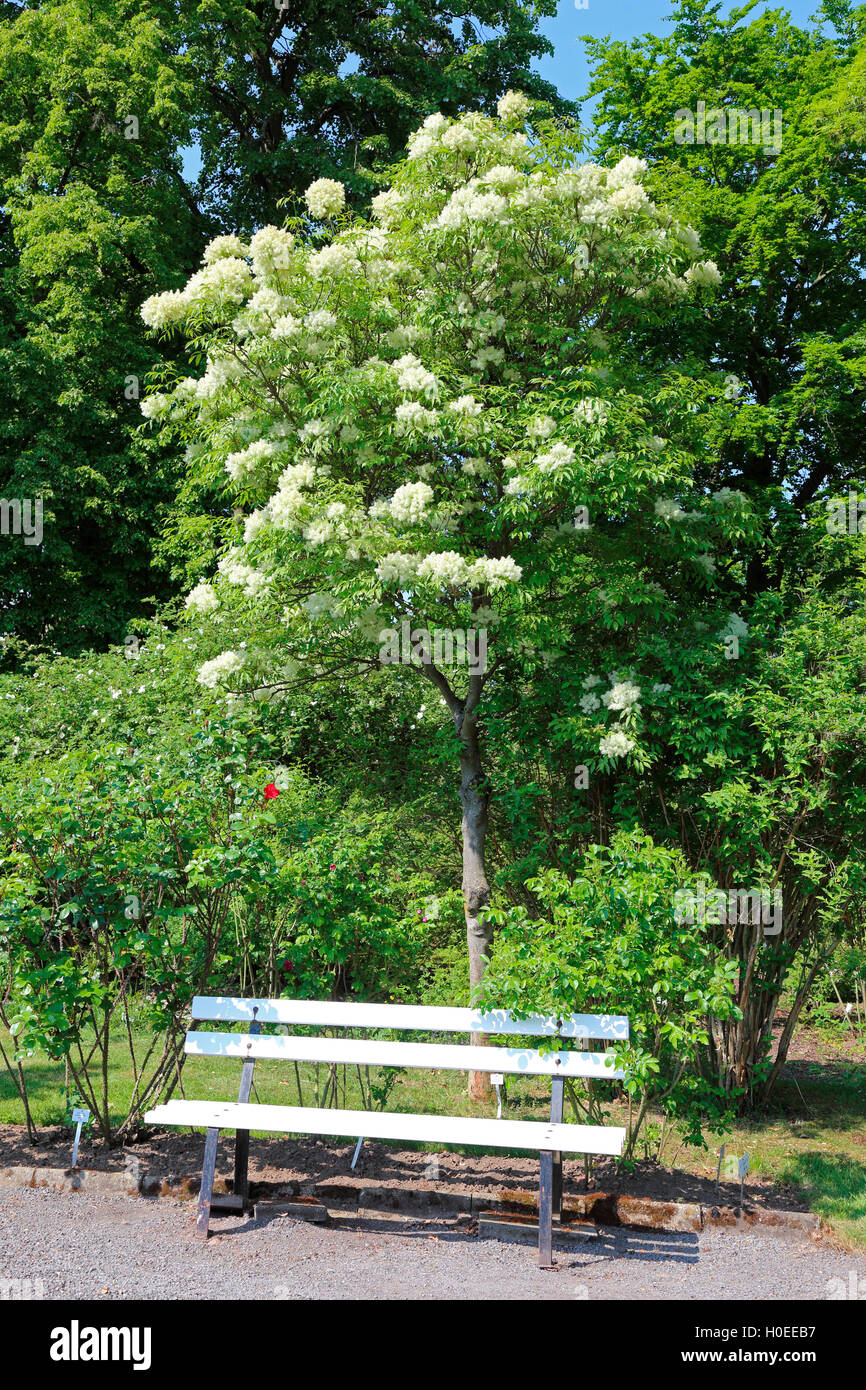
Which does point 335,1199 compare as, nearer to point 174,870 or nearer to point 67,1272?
point 67,1272

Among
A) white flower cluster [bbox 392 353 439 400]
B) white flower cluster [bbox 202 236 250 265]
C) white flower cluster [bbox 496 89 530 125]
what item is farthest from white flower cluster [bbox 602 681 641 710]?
white flower cluster [bbox 496 89 530 125]

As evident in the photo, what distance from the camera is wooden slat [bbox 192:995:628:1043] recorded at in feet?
14.6

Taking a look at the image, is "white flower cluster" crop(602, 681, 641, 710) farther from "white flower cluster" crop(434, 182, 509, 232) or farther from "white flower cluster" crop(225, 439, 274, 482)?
"white flower cluster" crop(434, 182, 509, 232)

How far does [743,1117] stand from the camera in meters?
6.93

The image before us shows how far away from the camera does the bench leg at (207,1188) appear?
4.23 meters

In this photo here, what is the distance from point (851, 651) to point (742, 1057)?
104 inches

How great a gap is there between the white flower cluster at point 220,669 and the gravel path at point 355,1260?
3.17 meters

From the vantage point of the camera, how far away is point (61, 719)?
885 centimetres

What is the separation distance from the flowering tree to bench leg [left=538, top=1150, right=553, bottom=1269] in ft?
7.85

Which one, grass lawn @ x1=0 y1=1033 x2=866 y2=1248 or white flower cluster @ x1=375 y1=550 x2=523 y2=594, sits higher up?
white flower cluster @ x1=375 y1=550 x2=523 y2=594

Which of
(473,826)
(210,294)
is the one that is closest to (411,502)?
(210,294)

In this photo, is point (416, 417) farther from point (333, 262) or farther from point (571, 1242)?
point (571, 1242)

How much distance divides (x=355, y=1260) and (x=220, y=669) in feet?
12.4

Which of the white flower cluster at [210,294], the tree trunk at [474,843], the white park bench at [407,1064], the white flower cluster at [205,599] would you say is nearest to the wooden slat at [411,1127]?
the white park bench at [407,1064]
